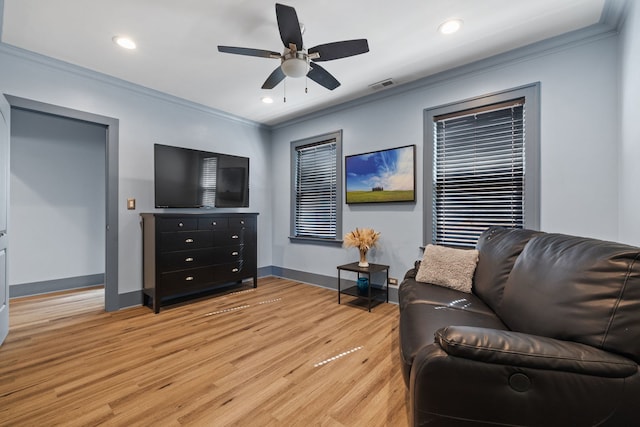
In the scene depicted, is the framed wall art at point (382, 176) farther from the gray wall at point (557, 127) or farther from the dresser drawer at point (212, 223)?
the dresser drawer at point (212, 223)

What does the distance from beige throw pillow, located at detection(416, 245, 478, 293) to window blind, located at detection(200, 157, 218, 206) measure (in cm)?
288

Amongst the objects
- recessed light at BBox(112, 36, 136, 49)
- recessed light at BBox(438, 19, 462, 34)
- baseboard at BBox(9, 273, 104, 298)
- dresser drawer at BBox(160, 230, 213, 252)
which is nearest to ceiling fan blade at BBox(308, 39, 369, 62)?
recessed light at BBox(438, 19, 462, 34)

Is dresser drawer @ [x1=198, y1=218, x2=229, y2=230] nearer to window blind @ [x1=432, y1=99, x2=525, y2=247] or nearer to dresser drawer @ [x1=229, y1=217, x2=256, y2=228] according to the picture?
dresser drawer @ [x1=229, y1=217, x2=256, y2=228]

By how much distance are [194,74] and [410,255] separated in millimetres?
3202

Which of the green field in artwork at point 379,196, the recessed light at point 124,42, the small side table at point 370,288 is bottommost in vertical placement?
the small side table at point 370,288

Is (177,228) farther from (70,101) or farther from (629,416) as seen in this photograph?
(629,416)

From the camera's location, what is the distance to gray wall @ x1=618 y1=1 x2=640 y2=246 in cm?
176

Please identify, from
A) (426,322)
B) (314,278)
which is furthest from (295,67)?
(314,278)

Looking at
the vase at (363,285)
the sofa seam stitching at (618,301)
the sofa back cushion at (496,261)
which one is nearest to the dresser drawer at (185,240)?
the vase at (363,285)

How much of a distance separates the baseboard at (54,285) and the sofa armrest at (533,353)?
17.0 ft

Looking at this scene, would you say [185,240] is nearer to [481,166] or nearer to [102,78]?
[102,78]

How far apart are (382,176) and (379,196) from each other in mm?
253

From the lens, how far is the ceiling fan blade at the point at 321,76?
242cm

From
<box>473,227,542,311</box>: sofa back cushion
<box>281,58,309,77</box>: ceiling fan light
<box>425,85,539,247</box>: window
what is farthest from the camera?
<box>425,85,539,247</box>: window
